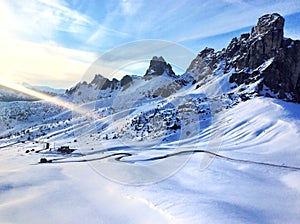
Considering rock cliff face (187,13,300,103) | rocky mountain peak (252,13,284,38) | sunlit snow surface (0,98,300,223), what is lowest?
sunlit snow surface (0,98,300,223)

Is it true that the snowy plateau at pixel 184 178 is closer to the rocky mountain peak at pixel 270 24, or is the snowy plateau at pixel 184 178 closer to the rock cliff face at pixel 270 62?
the rock cliff face at pixel 270 62

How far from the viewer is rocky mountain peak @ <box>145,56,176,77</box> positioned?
16212 cm

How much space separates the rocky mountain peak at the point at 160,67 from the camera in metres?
162

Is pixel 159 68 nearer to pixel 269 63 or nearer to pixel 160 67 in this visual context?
pixel 160 67

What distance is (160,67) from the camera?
16550cm

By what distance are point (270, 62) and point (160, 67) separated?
90747 millimetres

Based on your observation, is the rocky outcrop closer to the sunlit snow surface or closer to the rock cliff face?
the rock cliff face

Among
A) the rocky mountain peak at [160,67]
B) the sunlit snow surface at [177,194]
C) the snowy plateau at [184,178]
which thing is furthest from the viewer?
the rocky mountain peak at [160,67]

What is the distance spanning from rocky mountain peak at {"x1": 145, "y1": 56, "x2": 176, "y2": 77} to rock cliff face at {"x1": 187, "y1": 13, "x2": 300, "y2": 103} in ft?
221

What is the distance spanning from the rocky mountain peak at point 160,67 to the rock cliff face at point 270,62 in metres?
67.5

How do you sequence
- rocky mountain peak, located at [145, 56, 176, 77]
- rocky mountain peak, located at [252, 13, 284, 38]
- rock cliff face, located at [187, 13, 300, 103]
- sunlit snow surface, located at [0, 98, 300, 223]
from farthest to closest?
rocky mountain peak, located at [145, 56, 176, 77] → rocky mountain peak, located at [252, 13, 284, 38] → rock cliff face, located at [187, 13, 300, 103] → sunlit snow surface, located at [0, 98, 300, 223]

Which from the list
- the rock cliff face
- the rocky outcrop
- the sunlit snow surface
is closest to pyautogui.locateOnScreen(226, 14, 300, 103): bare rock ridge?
the rock cliff face

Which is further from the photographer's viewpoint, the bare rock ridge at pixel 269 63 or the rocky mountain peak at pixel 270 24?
the rocky mountain peak at pixel 270 24

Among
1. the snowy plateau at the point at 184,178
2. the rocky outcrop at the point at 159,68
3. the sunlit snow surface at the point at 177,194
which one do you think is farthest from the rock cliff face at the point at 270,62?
the rocky outcrop at the point at 159,68
